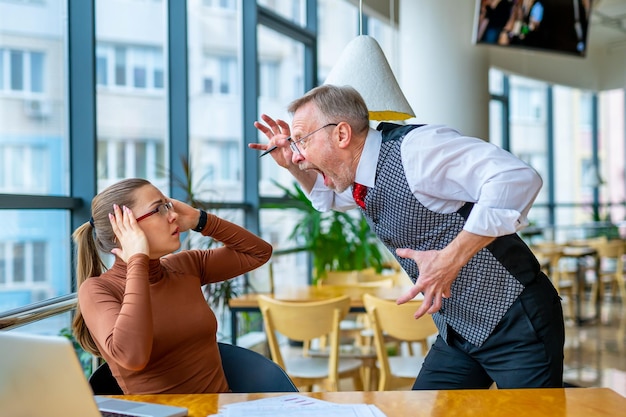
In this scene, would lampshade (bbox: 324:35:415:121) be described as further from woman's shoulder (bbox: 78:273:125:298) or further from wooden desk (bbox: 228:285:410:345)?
wooden desk (bbox: 228:285:410:345)

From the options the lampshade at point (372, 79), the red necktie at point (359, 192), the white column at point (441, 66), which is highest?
the white column at point (441, 66)

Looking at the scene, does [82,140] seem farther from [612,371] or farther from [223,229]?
[612,371]

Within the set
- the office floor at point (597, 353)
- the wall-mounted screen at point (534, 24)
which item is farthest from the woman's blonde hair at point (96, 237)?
the wall-mounted screen at point (534, 24)

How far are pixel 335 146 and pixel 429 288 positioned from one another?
513 mm

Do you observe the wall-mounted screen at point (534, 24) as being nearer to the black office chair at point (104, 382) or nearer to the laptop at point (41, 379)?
the black office chair at point (104, 382)

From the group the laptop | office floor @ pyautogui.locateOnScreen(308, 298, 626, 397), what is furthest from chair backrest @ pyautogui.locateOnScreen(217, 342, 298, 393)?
office floor @ pyautogui.locateOnScreen(308, 298, 626, 397)

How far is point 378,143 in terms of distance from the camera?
212 cm

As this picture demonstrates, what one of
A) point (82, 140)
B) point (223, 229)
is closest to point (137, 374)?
point (223, 229)

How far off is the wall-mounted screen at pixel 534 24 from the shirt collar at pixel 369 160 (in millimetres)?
3964

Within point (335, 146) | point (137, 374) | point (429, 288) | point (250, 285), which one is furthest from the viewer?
point (250, 285)

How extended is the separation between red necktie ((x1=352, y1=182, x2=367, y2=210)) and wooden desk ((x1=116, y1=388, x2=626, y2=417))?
66 cm

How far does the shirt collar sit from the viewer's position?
6.89ft

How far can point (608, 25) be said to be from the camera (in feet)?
35.2

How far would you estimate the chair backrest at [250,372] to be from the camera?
2076 millimetres
